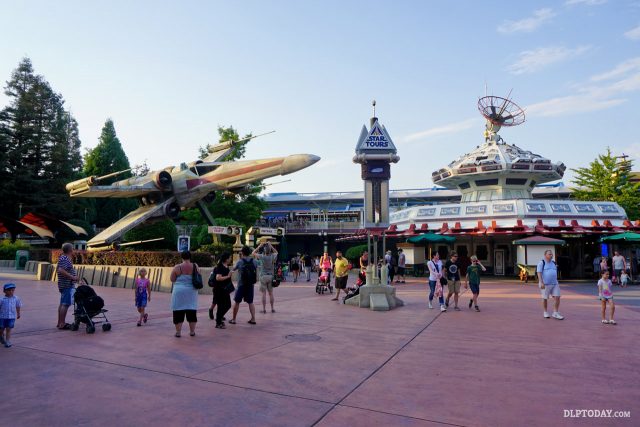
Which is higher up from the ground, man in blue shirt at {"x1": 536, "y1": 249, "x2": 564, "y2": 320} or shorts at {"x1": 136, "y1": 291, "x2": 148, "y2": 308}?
man in blue shirt at {"x1": 536, "y1": 249, "x2": 564, "y2": 320}

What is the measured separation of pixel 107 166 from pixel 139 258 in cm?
3432

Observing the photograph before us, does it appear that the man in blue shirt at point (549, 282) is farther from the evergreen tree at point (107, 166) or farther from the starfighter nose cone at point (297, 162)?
the evergreen tree at point (107, 166)

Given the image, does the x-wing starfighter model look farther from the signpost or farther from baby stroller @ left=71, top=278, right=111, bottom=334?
baby stroller @ left=71, top=278, right=111, bottom=334

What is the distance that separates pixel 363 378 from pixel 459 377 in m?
1.17

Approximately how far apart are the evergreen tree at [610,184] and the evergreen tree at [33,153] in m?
47.4

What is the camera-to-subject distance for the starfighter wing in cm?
2075

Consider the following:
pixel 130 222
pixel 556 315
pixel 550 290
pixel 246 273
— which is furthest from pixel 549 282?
pixel 130 222

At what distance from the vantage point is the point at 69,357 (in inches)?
238

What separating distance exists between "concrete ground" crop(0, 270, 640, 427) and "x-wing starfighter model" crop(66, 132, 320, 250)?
478 inches

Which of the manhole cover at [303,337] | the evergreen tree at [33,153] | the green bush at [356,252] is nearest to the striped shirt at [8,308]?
the manhole cover at [303,337]

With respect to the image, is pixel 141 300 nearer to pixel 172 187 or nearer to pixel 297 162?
pixel 297 162

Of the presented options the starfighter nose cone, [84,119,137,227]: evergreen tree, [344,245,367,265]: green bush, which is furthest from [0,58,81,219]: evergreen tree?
the starfighter nose cone

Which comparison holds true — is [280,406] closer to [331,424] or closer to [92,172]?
[331,424]

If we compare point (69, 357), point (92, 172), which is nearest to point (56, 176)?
point (92, 172)
